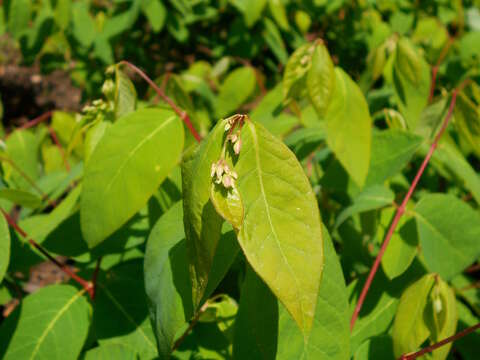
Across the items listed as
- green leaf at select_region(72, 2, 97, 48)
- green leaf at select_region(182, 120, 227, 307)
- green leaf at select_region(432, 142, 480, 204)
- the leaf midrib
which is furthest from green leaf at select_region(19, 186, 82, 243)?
green leaf at select_region(72, 2, 97, 48)

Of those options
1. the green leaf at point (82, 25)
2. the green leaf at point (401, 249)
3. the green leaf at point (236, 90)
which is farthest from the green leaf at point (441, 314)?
the green leaf at point (82, 25)

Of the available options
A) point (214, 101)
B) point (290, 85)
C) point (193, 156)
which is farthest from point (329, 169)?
point (214, 101)

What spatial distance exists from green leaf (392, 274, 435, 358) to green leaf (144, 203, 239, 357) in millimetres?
472

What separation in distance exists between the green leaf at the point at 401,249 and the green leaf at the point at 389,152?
0.48 feet

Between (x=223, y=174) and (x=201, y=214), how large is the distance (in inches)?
2.6

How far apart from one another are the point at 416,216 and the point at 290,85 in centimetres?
53

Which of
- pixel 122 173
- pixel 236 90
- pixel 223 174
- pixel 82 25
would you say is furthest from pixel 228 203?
pixel 82 25

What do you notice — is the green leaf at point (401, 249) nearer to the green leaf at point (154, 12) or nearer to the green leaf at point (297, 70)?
the green leaf at point (297, 70)

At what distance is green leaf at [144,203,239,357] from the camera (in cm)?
79

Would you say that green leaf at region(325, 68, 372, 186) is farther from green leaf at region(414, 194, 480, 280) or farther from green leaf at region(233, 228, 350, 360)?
green leaf at region(233, 228, 350, 360)

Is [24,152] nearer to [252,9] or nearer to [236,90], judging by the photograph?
[236,90]

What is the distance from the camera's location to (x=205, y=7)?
125 inches

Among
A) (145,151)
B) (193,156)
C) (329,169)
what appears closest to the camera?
(193,156)

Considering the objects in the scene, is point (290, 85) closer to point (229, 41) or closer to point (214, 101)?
point (214, 101)
